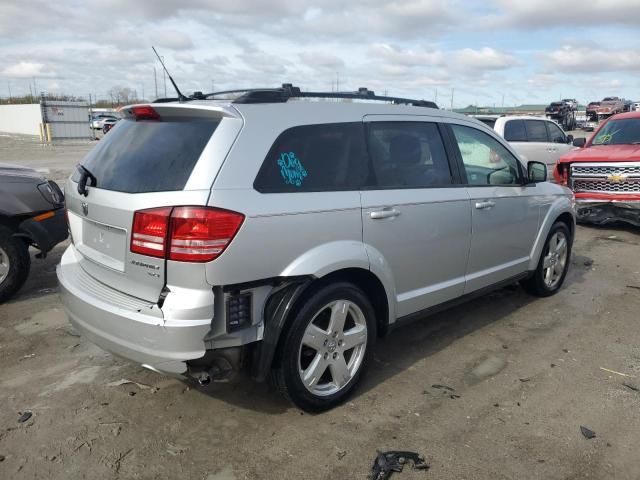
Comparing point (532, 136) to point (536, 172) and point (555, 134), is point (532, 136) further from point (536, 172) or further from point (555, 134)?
point (536, 172)

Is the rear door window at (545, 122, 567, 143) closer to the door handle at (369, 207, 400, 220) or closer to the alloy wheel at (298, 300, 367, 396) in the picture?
the door handle at (369, 207, 400, 220)

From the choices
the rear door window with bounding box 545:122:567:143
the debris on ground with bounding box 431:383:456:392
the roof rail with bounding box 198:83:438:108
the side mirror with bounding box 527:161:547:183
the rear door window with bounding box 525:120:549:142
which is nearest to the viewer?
the roof rail with bounding box 198:83:438:108

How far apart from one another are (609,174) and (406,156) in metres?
6.20

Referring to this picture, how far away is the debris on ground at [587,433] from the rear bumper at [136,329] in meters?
2.25

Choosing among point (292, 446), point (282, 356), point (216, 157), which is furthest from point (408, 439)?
point (216, 157)

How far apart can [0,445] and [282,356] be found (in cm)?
161

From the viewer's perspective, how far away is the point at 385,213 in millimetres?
3406

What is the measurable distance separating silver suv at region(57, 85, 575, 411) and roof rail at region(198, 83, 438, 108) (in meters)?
0.01

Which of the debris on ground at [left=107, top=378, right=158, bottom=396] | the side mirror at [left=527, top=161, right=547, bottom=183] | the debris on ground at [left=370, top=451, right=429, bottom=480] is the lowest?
the debris on ground at [left=370, top=451, right=429, bottom=480]

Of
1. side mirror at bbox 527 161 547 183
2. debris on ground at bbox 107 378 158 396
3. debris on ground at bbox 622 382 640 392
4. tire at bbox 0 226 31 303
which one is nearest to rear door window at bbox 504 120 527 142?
side mirror at bbox 527 161 547 183

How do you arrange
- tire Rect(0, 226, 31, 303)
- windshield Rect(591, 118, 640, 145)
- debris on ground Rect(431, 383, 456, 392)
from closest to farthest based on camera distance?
debris on ground Rect(431, 383, 456, 392)
tire Rect(0, 226, 31, 303)
windshield Rect(591, 118, 640, 145)

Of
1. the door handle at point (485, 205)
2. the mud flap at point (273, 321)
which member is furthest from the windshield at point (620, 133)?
the mud flap at point (273, 321)

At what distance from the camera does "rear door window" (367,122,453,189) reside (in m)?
3.51

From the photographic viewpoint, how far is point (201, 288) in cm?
266
